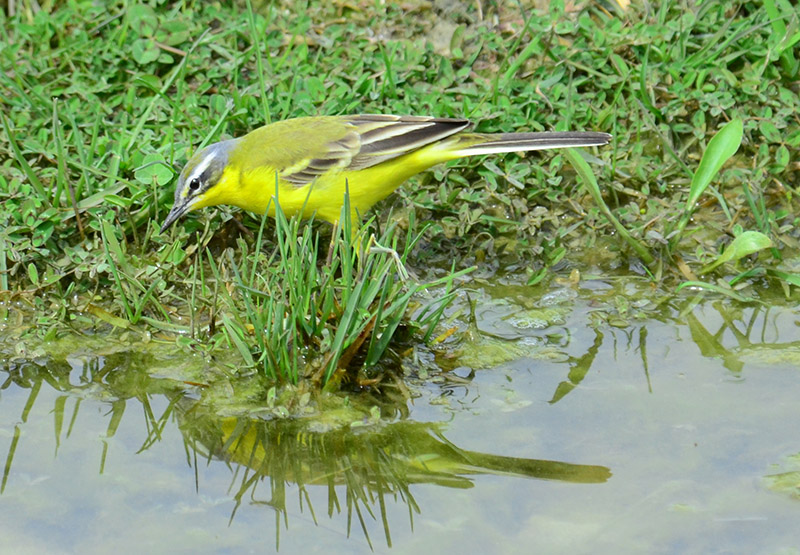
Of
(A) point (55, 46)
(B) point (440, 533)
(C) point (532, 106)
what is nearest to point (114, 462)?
(B) point (440, 533)

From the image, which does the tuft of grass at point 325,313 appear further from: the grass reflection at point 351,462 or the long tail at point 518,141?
the long tail at point 518,141

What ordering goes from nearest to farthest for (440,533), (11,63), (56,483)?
(440,533), (56,483), (11,63)

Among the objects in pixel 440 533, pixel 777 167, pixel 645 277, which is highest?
pixel 777 167

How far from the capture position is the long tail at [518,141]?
221 inches

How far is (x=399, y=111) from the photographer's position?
656 cm

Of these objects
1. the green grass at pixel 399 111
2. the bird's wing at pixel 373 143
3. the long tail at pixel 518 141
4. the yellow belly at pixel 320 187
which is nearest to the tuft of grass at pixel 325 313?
the green grass at pixel 399 111

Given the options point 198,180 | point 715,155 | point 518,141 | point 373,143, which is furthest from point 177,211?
point 715,155

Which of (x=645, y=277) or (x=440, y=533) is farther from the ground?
(x=645, y=277)

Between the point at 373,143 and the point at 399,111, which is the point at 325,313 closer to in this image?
the point at 373,143

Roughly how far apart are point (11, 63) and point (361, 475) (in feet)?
14.4

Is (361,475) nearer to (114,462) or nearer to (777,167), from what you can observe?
(114,462)

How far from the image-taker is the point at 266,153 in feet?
19.0

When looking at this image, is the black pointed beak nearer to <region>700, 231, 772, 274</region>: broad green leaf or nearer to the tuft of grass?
the tuft of grass

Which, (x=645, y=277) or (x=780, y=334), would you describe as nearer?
(x=780, y=334)
